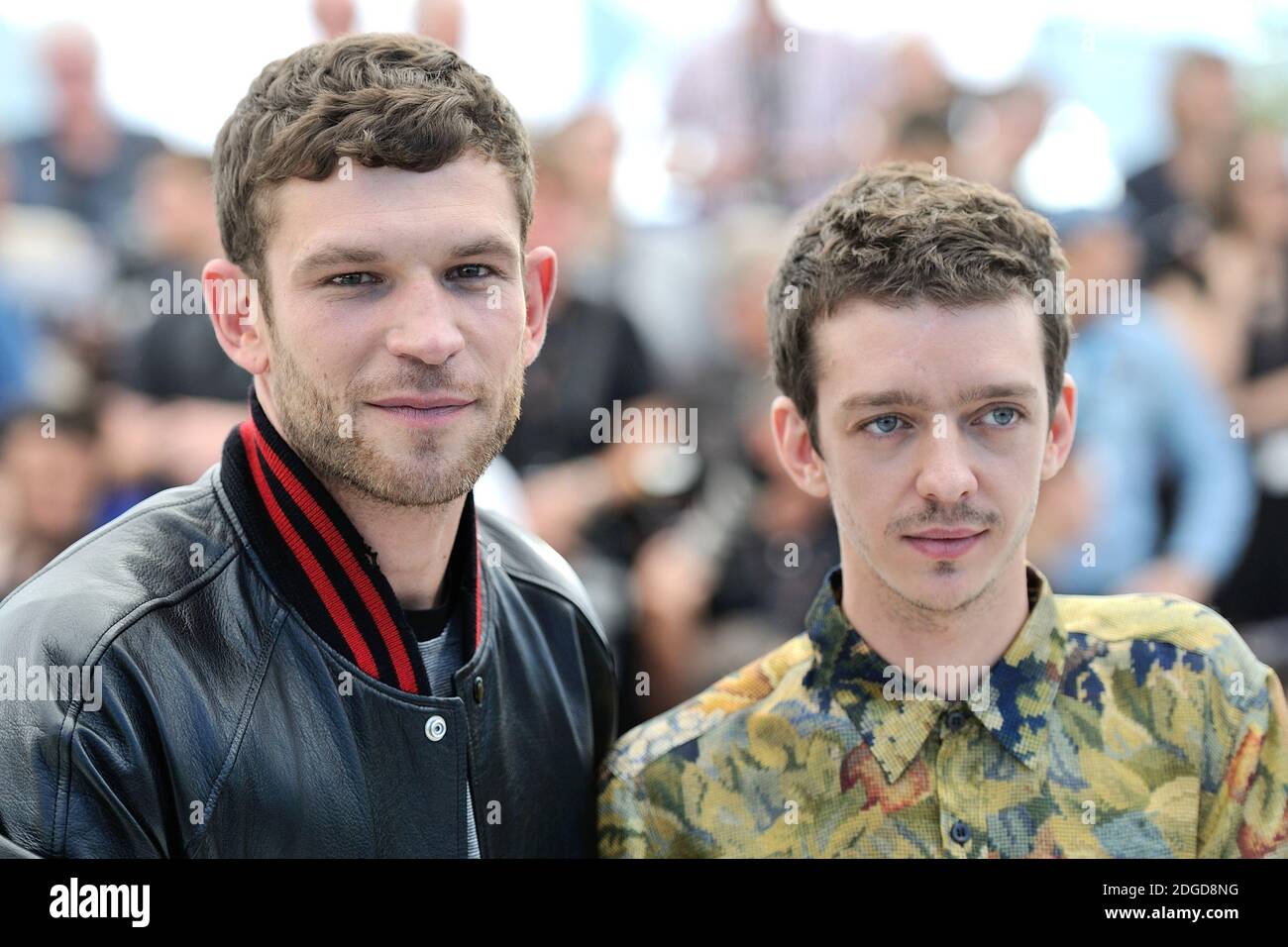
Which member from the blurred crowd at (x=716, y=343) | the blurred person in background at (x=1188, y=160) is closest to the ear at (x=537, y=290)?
the blurred crowd at (x=716, y=343)

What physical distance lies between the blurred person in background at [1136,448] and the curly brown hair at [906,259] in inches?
88.2

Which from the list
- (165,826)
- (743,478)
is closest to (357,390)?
(165,826)

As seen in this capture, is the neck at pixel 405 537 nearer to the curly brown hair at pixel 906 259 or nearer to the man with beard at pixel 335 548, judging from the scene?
the man with beard at pixel 335 548

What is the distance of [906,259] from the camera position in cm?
236

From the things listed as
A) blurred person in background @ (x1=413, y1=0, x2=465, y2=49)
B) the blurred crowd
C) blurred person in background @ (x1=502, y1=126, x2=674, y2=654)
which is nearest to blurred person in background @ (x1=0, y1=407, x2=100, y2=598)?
the blurred crowd

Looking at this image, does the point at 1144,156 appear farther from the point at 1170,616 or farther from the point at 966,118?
the point at 1170,616

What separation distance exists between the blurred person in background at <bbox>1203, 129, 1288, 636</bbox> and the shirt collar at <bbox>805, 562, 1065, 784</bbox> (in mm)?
2581

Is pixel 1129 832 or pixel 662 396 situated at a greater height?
pixel 662 396

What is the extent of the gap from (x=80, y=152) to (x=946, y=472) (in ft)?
10.8

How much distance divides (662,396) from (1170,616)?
231 cm

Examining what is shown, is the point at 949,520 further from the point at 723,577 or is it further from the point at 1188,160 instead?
the point at 1188,160

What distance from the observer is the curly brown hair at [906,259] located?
2348 mm

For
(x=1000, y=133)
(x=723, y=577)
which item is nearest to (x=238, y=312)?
(x=723, y=577)

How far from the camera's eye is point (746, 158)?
15.8 feet
